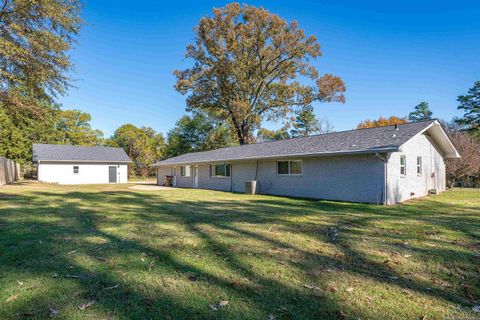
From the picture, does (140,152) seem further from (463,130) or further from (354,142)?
(463,130)

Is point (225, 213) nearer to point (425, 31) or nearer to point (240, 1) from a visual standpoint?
point (425, 31)

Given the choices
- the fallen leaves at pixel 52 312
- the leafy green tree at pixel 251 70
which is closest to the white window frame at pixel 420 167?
the fallen leaves at pixel 52 312

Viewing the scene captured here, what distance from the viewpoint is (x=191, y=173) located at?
23219mm

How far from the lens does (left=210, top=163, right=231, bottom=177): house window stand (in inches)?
775

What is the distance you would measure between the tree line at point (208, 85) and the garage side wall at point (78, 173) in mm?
5047

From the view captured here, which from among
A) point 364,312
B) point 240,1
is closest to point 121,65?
point 240,1

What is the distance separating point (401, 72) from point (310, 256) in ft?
69.4

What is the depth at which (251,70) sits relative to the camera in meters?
28.6

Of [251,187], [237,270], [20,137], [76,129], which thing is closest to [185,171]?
[251,187]

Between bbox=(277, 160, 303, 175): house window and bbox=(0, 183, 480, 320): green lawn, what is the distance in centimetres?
800

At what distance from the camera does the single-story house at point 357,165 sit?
38.2 feet

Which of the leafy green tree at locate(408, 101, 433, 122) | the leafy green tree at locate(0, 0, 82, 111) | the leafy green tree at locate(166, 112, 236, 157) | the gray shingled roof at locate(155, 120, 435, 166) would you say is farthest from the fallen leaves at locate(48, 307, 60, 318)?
the leafy green tree at locate(408, 101, 433, 122)

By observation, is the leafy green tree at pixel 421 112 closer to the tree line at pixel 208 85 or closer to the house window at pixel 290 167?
the tree line at pixel 208 85

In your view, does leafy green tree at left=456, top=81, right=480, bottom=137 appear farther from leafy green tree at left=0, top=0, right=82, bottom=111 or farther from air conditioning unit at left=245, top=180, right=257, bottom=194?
leafy green tree at left=0, top=0, right=82, bottom=111
